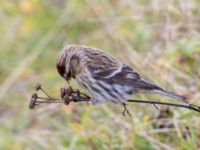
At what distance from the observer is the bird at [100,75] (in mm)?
3766

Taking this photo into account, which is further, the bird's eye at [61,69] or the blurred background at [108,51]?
the blurred background at [108,51]

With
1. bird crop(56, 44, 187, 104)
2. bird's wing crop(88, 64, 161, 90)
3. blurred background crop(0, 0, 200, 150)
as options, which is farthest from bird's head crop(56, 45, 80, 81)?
blurred background crop(0, 0, 200, 150)

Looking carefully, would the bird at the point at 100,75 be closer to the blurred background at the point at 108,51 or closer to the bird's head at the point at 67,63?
the bird's head at the point at 67,63

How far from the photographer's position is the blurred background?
15.6 ft

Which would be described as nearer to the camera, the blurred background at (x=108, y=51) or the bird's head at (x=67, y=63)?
the bird's head at (x=67, y=63)

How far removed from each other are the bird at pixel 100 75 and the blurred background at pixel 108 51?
719 millimetres

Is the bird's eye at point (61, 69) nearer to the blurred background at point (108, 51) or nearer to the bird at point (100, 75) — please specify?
the bird at point (100, 75)

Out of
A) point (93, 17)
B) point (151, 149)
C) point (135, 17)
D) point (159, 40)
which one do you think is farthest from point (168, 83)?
point (93, 17)

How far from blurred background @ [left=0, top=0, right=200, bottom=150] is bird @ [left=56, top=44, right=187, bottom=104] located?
0.72m

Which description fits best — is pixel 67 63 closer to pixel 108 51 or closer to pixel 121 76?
pixel 121 76

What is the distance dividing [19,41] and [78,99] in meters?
4.40

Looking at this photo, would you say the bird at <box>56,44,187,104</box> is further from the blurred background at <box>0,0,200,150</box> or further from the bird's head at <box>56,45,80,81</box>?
the blurred background at <box>0,0,200,150</box>

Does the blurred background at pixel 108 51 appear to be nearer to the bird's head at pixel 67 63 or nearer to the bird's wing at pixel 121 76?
the bird's wing at pixel 121 76

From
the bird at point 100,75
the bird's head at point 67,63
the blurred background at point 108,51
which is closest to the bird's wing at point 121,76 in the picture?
the bird at point 100,75
